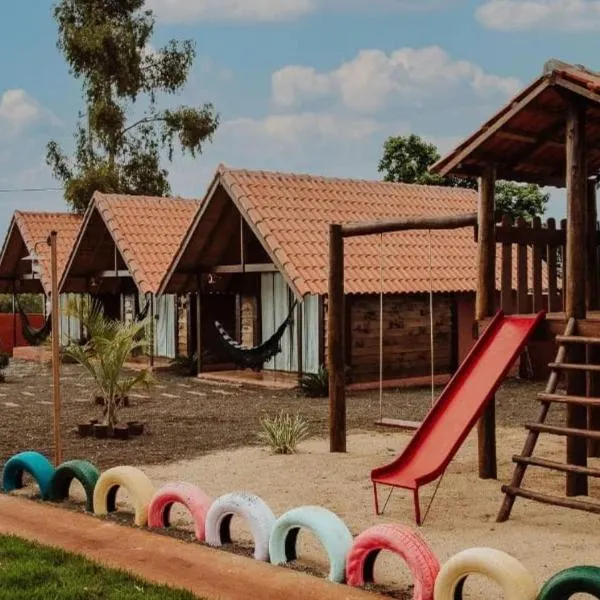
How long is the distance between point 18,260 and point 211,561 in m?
24.0

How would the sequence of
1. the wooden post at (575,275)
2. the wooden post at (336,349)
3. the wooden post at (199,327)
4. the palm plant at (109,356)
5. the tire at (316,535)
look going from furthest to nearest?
the wooden post at (199,327) → the palm plant at (109,356) → the wooden post at (336,349) → the wooden post at (575,275) → the tire at (316,535)

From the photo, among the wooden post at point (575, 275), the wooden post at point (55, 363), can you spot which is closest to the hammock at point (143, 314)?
the wooden post at point (55, 363)

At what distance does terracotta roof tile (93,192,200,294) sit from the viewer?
70.1 ft

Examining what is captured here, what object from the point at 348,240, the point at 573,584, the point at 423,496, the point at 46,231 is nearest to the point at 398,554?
the point at 573,584

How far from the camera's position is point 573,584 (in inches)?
193

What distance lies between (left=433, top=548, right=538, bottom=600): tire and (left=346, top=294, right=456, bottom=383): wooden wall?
480 inches

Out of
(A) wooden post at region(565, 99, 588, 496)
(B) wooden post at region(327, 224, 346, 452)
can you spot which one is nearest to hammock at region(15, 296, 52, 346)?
(B) wooden post at region(327, 224, 346, 452)

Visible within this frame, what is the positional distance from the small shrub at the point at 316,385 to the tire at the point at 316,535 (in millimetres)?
10116

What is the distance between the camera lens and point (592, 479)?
954cm

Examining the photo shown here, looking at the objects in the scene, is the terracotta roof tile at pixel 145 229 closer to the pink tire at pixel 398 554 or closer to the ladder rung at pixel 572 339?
the ladder rung at pixel 572 339

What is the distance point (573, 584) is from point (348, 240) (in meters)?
13.7

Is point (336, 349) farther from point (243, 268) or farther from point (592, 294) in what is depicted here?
point (243, 268)

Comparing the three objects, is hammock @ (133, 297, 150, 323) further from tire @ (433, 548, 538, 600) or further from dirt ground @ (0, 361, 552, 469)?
tire @ (433, 548, 538, 600)

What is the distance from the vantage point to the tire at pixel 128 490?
7.58 metres
